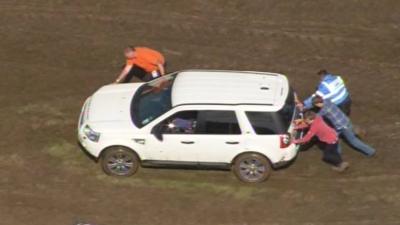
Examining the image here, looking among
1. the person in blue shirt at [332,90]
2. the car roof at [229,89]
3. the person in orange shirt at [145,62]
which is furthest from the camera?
the person in orange shirt at [145,62]

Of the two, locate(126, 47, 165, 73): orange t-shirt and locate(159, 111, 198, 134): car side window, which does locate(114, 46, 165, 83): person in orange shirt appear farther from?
locate(159, 111, 198, 134): car side window

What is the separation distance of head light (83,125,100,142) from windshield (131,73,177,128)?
0.77 m

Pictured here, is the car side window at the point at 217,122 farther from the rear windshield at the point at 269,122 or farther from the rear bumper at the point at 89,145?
the rear bumper at the point at 89,145

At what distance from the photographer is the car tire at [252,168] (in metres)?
14.2

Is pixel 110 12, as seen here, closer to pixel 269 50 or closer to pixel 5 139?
pixel 269 50

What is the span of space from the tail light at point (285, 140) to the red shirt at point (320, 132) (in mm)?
296

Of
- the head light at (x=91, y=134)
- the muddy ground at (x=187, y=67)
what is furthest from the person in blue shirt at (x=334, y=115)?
the head light at (x=91, y=134)

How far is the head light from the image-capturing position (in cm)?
1434

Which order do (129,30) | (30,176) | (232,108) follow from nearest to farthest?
(232,108) → (30,176) → (129,30)

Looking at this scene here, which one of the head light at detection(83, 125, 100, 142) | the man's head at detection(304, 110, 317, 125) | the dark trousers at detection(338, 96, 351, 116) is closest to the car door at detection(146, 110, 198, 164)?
the head light at detection(83, 125, 100, 142)

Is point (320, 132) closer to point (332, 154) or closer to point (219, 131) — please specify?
point (332, 154)

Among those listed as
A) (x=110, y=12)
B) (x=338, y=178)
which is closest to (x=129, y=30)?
(x=110, y=12)

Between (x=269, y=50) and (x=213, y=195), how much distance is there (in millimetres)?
6184

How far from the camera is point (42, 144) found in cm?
1584
